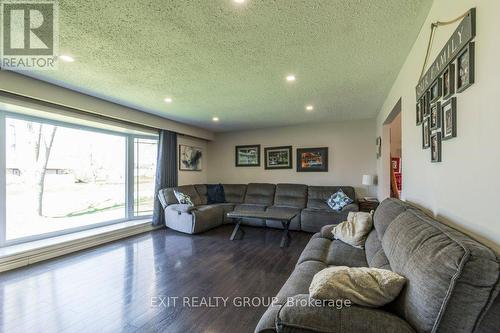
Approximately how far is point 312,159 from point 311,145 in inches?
13.6

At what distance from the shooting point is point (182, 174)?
5863 mm

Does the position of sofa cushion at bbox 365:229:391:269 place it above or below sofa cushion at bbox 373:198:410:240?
below

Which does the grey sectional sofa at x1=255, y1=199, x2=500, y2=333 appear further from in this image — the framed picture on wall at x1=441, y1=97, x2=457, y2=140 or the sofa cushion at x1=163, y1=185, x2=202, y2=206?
the sofa cushion at x1=163, y1=185, x2=202, y2=206

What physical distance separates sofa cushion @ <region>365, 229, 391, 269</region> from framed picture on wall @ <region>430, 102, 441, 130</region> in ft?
3.15

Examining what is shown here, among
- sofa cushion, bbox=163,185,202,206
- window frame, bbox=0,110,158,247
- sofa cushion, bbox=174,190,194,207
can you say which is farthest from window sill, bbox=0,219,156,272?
sofa cushion, bbox=174,190,194,207

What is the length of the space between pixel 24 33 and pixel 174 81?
1.37m

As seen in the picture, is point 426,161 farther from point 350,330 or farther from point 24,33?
point 24,33

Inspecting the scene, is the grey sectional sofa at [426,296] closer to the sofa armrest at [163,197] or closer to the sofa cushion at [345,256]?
the sofa cushion at [345,256]

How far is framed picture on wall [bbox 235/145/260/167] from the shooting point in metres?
6.21

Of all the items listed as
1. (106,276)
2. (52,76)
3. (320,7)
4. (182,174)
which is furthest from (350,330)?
(182,174)

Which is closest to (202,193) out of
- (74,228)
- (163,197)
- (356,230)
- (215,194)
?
(215,194)

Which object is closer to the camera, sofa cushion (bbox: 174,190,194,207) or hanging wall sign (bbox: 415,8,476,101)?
hanging wall sign (bbox: 415,8,476,101)

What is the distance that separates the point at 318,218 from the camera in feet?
14.9

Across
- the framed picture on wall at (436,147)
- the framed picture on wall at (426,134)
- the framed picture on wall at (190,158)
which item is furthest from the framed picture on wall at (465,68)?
the framed picture on wall at (190,158)
